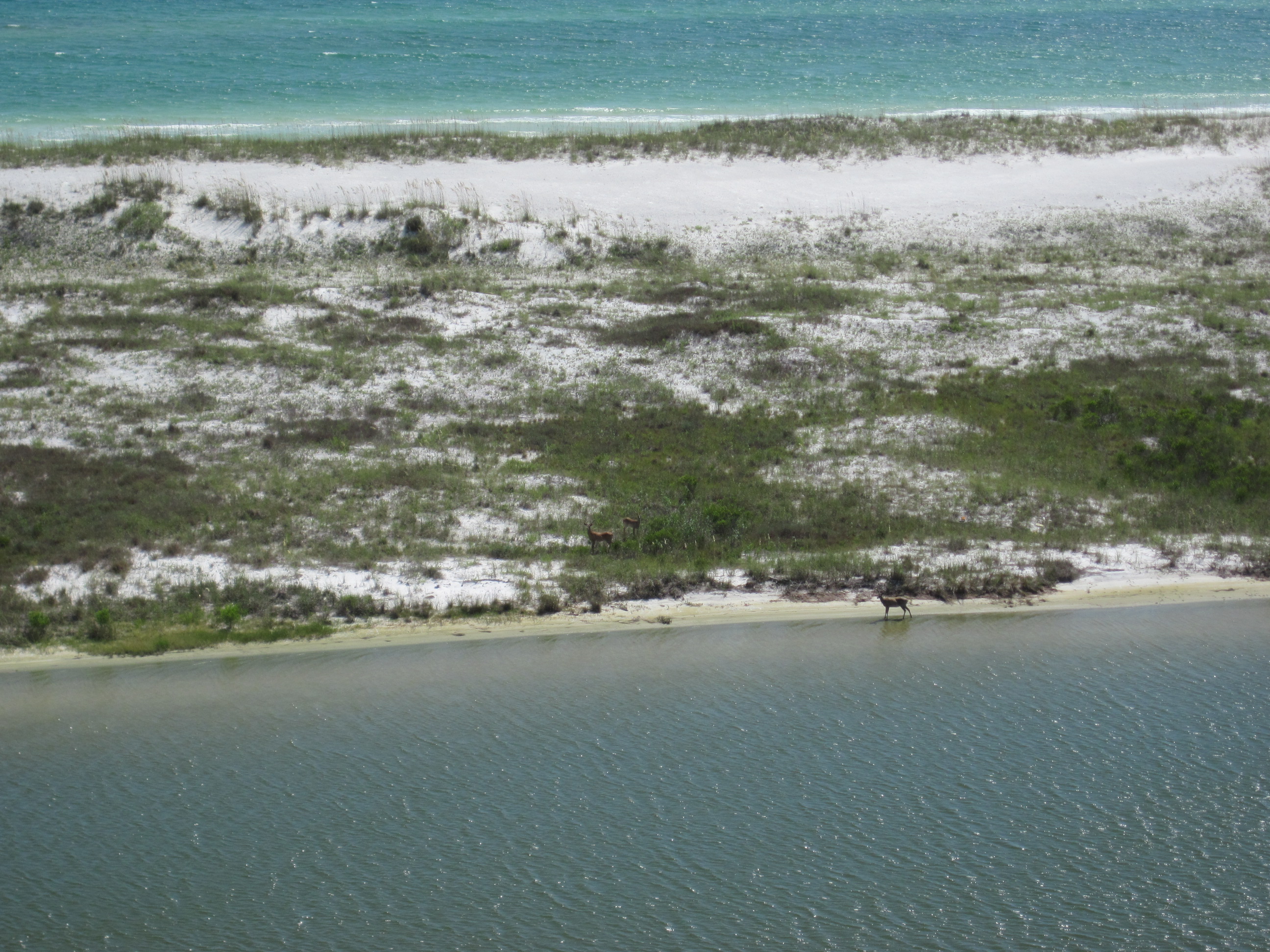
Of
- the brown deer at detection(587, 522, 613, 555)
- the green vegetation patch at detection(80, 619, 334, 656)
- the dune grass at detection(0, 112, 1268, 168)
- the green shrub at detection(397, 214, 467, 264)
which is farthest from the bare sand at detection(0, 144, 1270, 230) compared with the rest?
the green vegetation patch at detection(80, 619, 334, 656)

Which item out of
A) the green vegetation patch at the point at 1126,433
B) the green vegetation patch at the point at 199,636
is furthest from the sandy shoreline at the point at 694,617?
the green vegetation patch at the point at 1126,433

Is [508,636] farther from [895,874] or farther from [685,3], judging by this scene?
[685,3]

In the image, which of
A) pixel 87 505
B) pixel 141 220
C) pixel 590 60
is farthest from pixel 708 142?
pixel 590 60

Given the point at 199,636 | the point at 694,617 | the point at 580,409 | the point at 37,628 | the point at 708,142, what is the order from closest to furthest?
the point at 37,628 < the point at 199,636 < the point at 694,617 < the point at 580,409 < the point at 708,142

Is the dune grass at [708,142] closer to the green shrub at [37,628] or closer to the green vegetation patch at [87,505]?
the green vegetation patch at [87,505]

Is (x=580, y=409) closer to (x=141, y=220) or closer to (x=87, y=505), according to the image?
(x=87, y=505)

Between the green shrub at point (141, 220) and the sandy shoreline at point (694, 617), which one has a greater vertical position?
the green shrub at point (141, 220)
